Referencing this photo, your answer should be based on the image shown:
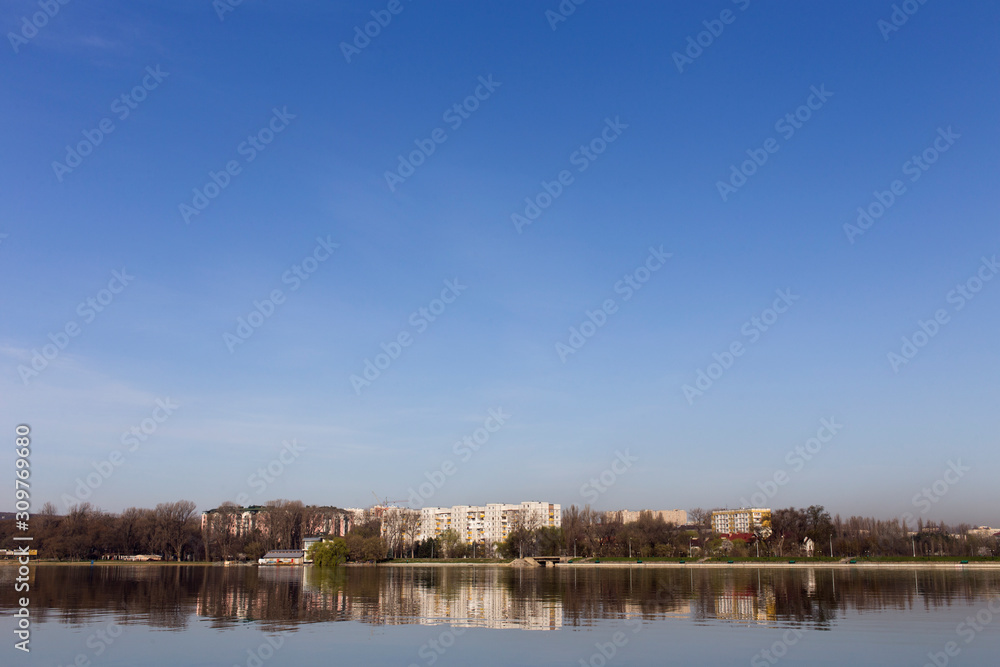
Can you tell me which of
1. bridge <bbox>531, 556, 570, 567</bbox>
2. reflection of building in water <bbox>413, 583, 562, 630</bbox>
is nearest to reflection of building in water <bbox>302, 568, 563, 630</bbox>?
reflection of building in water <bbox>413, 583, 562, 630</bbox>

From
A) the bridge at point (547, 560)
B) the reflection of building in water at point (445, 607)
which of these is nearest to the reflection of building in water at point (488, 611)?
the reflection of building in water at point (445, 607)

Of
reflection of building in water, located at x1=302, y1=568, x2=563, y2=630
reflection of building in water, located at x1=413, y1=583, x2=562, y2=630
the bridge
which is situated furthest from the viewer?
the bridge

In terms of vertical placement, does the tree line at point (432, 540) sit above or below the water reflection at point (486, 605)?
below

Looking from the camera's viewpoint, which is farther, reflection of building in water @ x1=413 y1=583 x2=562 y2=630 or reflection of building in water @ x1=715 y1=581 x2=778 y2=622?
reflection of building in water @ x1=715 y1=581 x2=778 y2=622

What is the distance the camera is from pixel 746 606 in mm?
34906

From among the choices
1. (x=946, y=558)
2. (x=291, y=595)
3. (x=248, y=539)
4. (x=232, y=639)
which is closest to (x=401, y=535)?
(x=248, y=539)

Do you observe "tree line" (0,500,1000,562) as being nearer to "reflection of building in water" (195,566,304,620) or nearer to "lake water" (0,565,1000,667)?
"reflection of building in water" (195,566,304,620)

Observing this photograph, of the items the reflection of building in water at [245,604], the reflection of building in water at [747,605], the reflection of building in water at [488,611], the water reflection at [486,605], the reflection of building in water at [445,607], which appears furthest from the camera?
the reflection of building in water at [245,604]

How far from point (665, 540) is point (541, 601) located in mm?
102516

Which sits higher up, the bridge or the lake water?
the lake water

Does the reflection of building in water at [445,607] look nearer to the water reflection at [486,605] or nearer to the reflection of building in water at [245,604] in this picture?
the water reflection at [486,605]

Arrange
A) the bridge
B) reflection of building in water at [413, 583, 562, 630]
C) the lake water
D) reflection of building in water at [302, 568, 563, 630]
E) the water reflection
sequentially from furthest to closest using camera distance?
the bridge → the water reflection → reflection of building in water at [302, 568, 563, 630] → reflection of building in water at [413, 583, 562, 630] → the lake water

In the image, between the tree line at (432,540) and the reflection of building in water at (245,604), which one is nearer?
the reflection of building in water at (245,604)

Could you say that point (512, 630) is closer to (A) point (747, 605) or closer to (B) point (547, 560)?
(A) point (747, 605)
